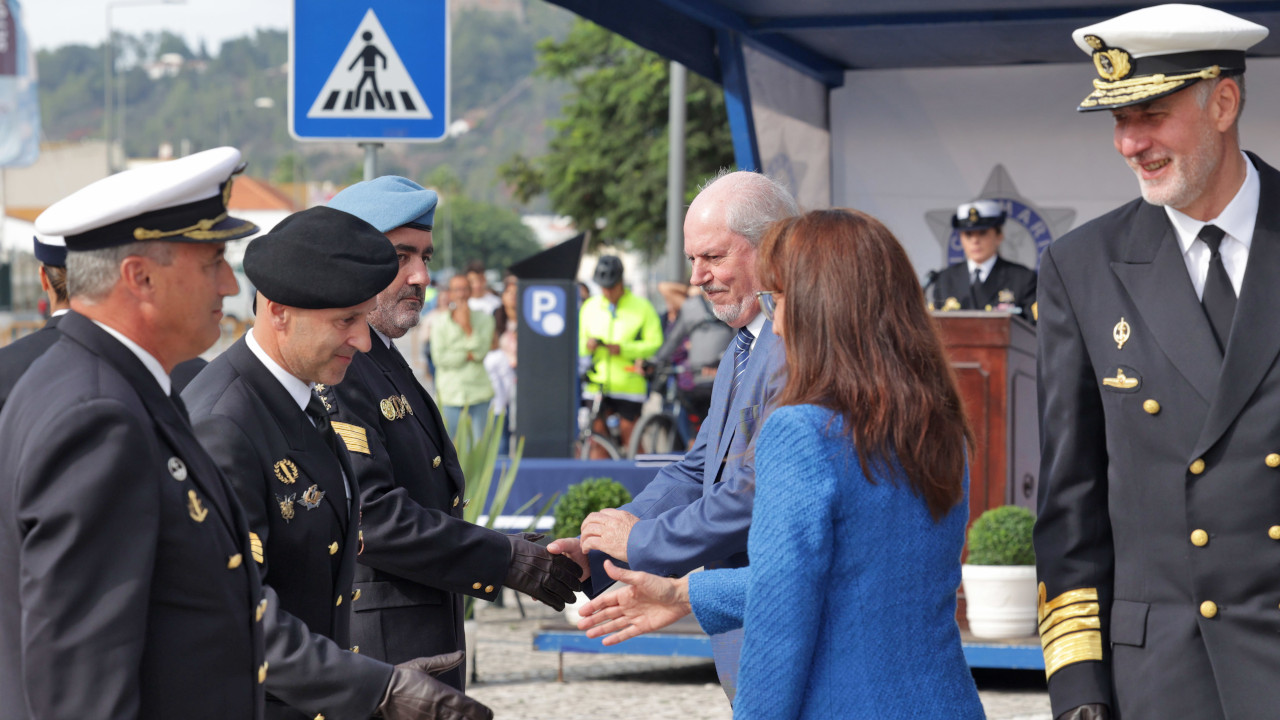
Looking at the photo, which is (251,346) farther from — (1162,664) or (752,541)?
(1162,664)

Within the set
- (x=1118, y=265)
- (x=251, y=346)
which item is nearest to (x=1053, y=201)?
(x=1118, y=265)

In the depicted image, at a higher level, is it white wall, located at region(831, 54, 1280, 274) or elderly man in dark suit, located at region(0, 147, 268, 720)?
white wall, located at region(831, 54, 1280, 274)

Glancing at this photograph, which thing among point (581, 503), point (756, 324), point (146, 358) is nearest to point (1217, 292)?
point (756, 324)

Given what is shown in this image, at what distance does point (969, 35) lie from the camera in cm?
882

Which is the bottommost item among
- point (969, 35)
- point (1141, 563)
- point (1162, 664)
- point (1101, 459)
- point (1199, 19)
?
point (1162, 664)

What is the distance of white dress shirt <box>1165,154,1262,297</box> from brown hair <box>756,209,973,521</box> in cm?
59

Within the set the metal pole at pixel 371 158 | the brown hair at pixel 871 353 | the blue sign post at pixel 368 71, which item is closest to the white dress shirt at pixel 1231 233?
the brown hair at pixel 871 353

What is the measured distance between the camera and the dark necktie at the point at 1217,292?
9.14ft

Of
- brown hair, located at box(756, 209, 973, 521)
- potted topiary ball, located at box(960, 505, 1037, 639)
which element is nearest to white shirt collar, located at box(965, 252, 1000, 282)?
potted topiary ball, located at box(960, 505, 1037, 639)

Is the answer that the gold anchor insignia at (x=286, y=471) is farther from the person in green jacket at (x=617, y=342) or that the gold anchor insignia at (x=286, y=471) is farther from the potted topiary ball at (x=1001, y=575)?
the person in green jacket at (x=617, y=342)

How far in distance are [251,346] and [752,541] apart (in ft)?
3.60

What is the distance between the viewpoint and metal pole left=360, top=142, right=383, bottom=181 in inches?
227

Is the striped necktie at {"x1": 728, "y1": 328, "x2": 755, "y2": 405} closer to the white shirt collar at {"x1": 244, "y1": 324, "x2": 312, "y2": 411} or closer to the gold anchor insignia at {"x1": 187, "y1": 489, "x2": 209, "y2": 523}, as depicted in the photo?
the white shirt collar at {"x1": 244, "y1": 324, "x2": 312, "y2": 411}

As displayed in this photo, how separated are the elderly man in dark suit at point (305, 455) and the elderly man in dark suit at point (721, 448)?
61 centimetres
